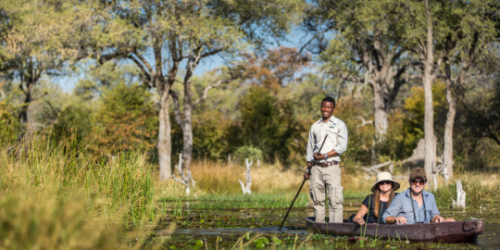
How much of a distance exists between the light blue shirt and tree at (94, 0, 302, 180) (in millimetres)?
15877

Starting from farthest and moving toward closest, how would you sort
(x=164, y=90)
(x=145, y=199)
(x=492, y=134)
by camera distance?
(x=164, y=90), (x=492, y=134), (x=145, y=199)

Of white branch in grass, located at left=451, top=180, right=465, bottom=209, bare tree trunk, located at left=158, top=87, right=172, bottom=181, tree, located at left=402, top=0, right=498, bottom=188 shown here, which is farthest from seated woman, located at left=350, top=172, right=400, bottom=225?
bare tree trunk, located at left=158, top=87, right=172, bottom=181

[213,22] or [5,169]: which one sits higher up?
[213,22]

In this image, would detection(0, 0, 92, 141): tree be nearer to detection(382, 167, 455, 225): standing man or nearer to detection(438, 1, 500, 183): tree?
detection(438, 1, 500, 183): tree

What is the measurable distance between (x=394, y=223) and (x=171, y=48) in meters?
20.3

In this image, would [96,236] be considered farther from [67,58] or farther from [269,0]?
[269,0]

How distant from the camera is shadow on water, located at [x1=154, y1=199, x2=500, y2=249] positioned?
6160 mm

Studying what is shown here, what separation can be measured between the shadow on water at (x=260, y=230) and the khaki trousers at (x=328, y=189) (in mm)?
485

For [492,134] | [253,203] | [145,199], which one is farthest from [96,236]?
[492,134]

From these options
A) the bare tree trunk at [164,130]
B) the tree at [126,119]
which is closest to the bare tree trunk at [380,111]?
the bare tree trunk at [164,130]

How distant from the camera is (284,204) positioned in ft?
42.7

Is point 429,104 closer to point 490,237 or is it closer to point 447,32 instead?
point 447,32

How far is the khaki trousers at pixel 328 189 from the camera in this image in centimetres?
777

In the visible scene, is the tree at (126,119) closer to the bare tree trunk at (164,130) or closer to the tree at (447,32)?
the bare tree trunk at (164,130)
